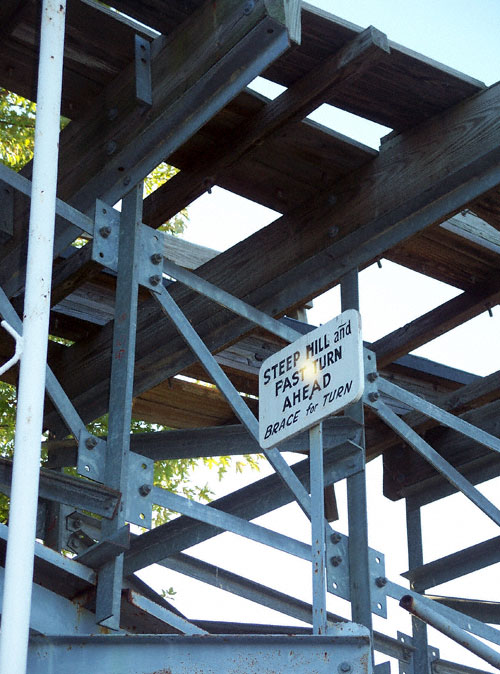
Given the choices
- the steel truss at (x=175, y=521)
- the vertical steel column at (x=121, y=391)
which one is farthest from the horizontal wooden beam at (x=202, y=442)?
the vertical steel column at (x=121, y=391)

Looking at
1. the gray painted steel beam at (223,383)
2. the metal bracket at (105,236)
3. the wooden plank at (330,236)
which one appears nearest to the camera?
the metal bracket at (105,236)

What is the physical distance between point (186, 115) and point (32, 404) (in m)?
2.29

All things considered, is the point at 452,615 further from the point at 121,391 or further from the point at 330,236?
the point at 121,391

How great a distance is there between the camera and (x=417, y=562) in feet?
30.6

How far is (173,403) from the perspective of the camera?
904 cm

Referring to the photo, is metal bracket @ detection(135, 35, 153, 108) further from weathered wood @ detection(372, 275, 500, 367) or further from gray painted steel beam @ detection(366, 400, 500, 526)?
weathered wood @ detection(372, 275, 500, 367)

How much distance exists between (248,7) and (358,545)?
9.05 feet

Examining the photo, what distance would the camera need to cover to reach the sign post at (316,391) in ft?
15.0

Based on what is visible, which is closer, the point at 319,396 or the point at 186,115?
the point at 319,396

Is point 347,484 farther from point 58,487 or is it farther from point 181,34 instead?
point 181,34

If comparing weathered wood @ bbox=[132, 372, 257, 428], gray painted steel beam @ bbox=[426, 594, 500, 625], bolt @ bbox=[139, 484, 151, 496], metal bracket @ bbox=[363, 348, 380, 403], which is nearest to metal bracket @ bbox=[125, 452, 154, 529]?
bolt @ bbox=[139, 484, 151, 496]

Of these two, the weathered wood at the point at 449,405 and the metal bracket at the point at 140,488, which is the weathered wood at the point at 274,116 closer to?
the metal bracket at the point at 140,488

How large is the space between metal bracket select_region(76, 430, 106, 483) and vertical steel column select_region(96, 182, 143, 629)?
1.2 inches

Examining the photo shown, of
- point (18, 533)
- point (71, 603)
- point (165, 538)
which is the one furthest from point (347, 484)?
point (18, 533)
